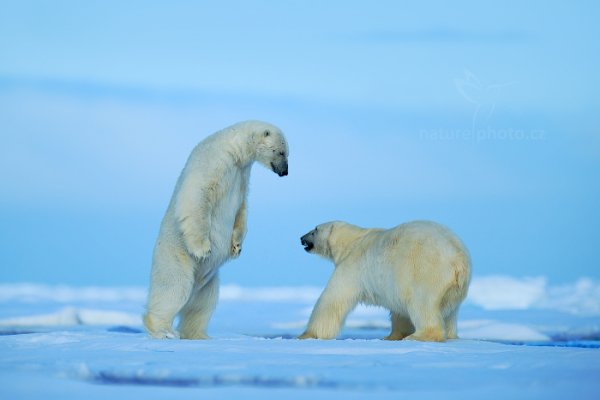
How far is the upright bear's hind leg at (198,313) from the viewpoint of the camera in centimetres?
864

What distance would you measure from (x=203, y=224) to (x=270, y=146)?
1.06 meters

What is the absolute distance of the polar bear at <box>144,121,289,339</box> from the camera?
Answer: 8039 millimetres

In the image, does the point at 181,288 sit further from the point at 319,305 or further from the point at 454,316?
the point at 454,316

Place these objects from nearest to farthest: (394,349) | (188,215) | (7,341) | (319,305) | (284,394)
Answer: (284,394), (394,349), (7,341), (188,215), (319,305)

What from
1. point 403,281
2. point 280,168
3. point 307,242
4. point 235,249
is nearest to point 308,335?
point 235,249

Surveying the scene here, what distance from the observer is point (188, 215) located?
7977 millimetres

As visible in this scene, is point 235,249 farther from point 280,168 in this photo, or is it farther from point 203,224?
point 280,168

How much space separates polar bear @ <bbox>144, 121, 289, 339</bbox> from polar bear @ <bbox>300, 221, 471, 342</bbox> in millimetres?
1076

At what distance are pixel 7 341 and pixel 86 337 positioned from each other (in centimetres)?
61

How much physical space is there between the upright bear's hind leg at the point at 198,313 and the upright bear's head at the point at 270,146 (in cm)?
124

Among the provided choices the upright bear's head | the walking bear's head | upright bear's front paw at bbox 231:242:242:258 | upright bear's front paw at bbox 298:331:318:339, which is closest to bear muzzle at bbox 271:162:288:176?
the upright bear's head

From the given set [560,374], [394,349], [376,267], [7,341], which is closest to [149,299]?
[7,341]

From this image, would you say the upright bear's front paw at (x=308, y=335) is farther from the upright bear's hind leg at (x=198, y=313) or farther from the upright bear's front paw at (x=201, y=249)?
the upright bear's front paw at (x=201, y=249)

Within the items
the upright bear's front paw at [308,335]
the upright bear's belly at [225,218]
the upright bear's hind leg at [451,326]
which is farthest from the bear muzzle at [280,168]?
the upright bear's hind leg at [451,326]
